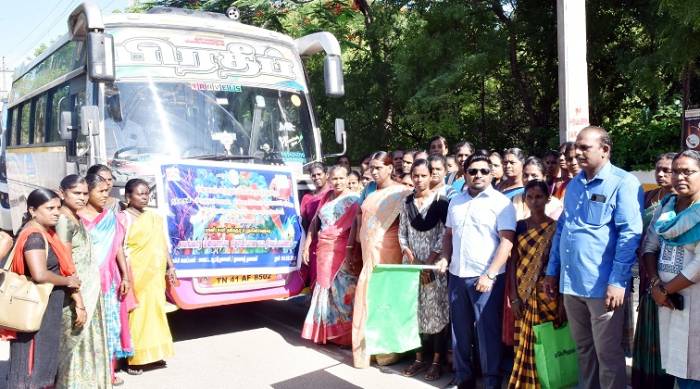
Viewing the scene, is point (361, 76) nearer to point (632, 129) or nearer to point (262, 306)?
point (632, 129)

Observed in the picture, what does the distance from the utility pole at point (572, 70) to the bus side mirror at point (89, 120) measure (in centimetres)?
423

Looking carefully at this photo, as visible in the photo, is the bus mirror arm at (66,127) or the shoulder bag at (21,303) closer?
the shoulder bag at (21,303)

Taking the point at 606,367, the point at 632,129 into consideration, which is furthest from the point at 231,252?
the point at 632,129

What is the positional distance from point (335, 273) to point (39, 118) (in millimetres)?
4875

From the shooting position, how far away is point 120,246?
493 cm

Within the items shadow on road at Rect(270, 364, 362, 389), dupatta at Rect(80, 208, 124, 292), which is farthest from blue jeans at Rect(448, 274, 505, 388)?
dupatta at Rect(80, 208, 124, 292)

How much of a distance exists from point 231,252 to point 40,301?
230cm

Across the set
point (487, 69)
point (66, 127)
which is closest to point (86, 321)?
point (66, 127)

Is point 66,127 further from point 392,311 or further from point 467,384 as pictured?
point 467,384

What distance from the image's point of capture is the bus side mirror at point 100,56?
5676mm

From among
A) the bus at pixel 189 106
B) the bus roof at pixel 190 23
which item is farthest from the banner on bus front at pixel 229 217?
the bus roof at pixel 190 23

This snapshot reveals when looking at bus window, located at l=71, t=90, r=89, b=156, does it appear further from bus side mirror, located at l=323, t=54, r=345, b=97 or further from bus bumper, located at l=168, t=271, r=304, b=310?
bus side mirror, located at l=323, t=54, r=345, b=97

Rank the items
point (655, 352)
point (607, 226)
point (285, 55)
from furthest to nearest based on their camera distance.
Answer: point (285, 55)
point (655, 352)
point (607, 226)

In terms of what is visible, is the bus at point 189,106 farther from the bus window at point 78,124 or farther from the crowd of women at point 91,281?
the crowd of women at point 91,281
